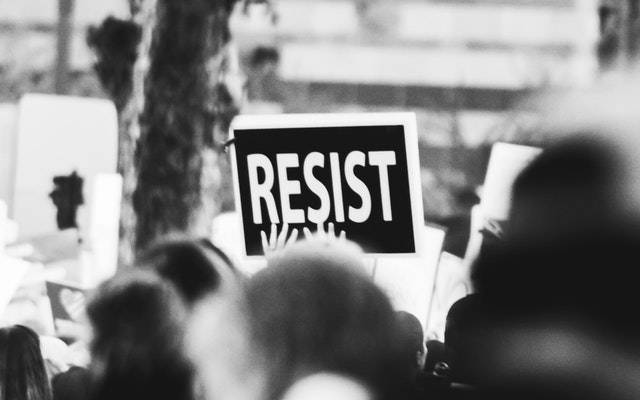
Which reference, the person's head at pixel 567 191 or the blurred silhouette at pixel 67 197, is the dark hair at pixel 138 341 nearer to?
the person's head at pixel 567 191

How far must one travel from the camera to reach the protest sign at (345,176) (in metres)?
2.33

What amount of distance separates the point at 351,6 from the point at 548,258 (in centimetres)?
1793

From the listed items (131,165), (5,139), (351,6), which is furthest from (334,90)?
(5,139)

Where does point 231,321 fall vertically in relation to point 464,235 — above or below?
above

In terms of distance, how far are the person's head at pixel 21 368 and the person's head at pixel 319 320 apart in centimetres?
146

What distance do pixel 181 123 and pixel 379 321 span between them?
4.85 meters

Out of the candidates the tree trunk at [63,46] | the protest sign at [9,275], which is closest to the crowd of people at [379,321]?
the protest sign at [9,275]

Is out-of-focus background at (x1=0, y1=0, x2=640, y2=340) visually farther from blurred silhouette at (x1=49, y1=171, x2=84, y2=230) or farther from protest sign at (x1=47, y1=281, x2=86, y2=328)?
protest sign at (x1=47, y1=281, x2=86, y2=328)

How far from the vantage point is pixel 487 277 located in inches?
24.3

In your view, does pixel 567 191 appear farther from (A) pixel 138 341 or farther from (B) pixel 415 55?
(B) pixel 415 55

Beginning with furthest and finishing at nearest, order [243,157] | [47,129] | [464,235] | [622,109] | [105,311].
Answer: [47,129]
[464,235]
[243,157]
[105,311]
[622,109]

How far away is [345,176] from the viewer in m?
2.35

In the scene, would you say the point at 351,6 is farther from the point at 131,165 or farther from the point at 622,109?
the point at 622,109

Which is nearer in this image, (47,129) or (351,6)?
(47,129)
